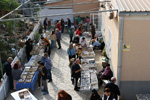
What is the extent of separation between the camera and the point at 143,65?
8.73 metres

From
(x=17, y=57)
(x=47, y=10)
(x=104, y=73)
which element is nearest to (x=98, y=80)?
(x=104, y=73)

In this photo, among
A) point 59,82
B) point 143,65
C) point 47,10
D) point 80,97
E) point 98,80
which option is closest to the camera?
point 143,65

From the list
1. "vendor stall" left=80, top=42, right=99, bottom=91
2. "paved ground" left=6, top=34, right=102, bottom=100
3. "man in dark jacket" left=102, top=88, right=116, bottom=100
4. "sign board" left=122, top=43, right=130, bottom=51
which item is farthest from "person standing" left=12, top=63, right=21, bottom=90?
"sign board" left=122, top=43, right=130, bottom=51

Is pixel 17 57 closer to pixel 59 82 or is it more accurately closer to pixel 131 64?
pixel 59 82

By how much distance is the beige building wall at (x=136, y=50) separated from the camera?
8.31 meters

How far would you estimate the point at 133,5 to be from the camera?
877 cm

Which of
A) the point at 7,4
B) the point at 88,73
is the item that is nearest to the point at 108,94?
the point at 88,73

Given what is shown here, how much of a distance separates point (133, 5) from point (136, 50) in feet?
5.79

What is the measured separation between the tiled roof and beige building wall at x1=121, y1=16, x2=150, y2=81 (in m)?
0.31

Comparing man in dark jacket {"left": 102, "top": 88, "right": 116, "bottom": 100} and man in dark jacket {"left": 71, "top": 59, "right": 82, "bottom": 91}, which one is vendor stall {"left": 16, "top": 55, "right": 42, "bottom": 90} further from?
man in dark jacket {"left": 102, "top": 88, "right": 116, "bottom": 100}

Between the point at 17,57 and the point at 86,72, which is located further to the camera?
the point at 17,57

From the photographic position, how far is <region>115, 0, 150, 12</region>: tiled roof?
8242 millimetres

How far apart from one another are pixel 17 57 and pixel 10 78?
2.14m

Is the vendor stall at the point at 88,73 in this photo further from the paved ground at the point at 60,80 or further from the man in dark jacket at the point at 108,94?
the man in dark jacket at the point at 108,94
